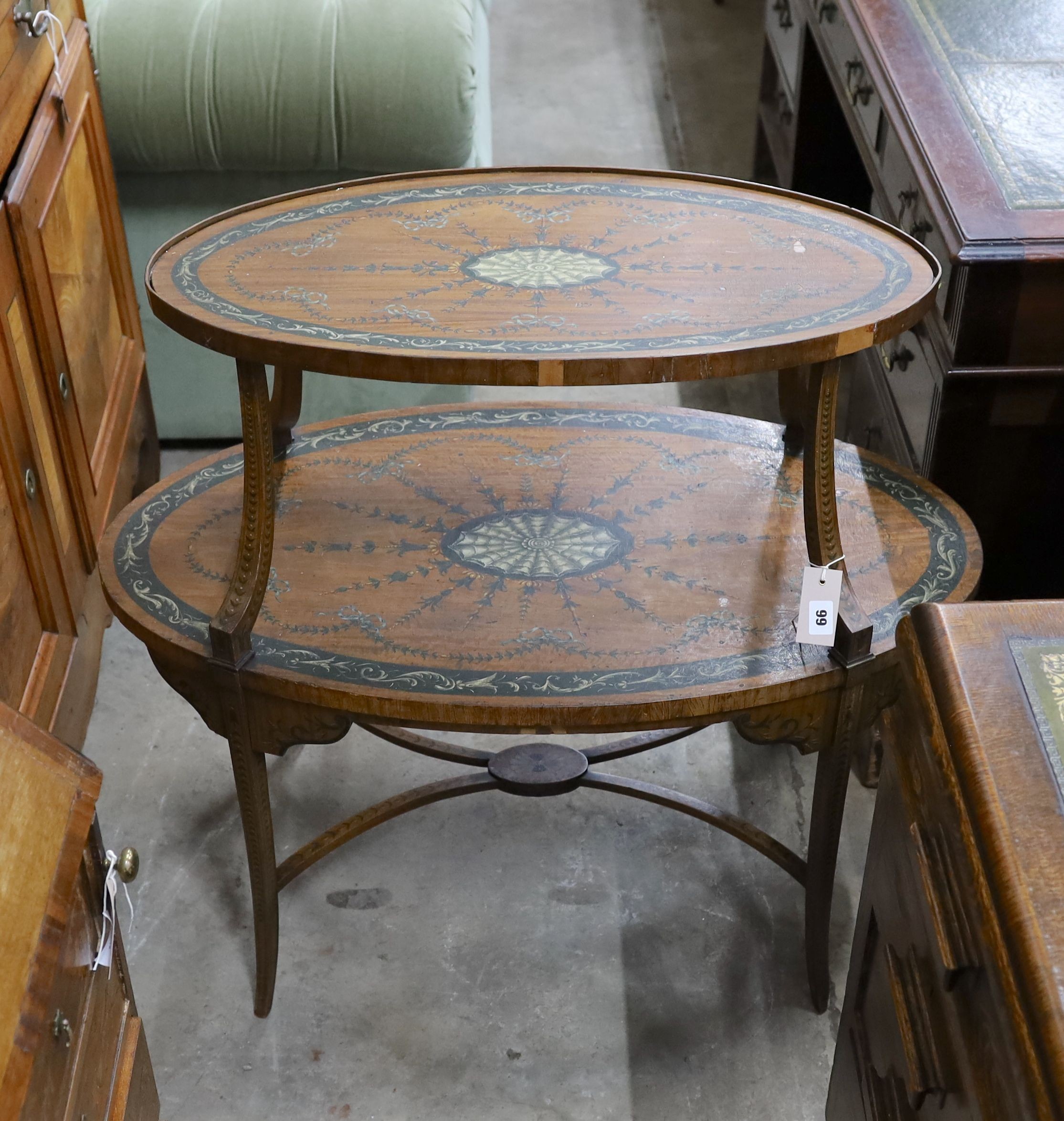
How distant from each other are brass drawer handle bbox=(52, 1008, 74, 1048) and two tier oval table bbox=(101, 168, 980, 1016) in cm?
58

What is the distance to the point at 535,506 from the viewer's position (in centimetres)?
200

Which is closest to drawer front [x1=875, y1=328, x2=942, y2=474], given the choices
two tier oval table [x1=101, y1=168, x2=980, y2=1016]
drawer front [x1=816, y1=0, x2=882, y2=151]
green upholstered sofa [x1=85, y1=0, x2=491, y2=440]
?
two tier oval table [x1=101, y1=168, x2=980, y2=1016]

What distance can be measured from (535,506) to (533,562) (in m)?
0.15

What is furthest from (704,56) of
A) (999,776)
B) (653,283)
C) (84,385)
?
(999,776)

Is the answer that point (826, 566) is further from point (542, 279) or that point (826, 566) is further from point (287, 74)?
point (287, 74)

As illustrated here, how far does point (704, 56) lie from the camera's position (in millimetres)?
5496

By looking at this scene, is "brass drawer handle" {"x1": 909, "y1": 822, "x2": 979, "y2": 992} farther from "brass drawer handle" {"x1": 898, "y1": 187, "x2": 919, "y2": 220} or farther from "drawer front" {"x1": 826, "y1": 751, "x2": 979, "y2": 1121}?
"brass drawer handle" {"x1": 898, "y1": 187, "x2": 919, "y2": 220}

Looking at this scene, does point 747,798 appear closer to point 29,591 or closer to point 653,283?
point 653,283

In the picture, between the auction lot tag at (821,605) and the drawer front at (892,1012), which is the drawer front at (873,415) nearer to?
the auction lot tag at (821,605)

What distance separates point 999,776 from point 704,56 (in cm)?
506

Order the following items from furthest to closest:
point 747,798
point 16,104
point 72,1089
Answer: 1. point 747,798
2. point 16,104
3. point 72,1089

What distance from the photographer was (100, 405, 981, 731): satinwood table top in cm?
164

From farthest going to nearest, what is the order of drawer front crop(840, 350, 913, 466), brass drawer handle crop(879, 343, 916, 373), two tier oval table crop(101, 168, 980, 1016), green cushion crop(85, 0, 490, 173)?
green cushion crop(85, 0, 490, 173) < drawer front crop(840, 350, 913, 466) < brass drawer handle crop(879, 343, 916, 373) < two tier oval table crop(101, 168, 980, 1016)

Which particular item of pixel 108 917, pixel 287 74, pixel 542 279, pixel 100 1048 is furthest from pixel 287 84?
pixel 100 1048
